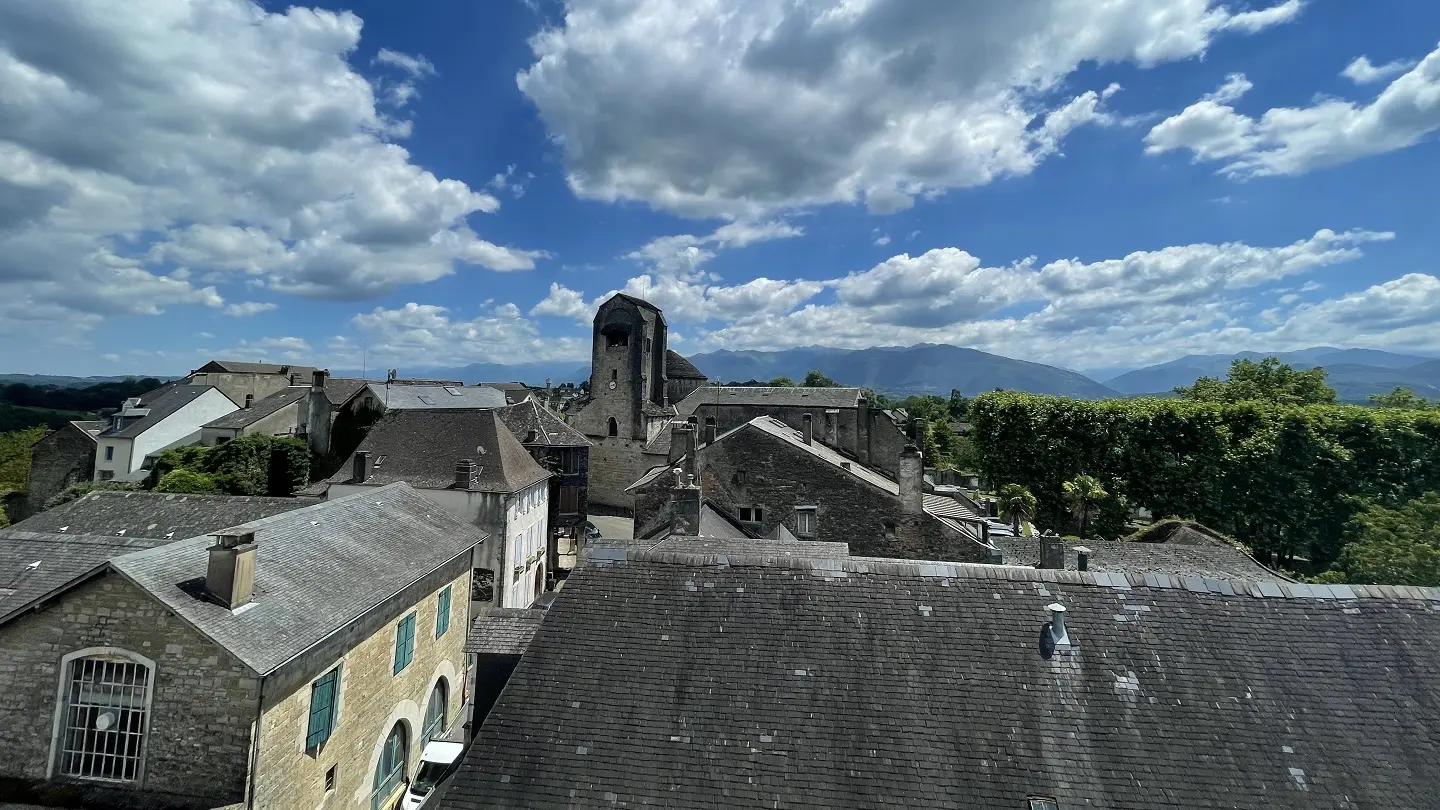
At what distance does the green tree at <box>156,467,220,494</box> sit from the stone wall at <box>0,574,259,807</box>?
86.3 ft

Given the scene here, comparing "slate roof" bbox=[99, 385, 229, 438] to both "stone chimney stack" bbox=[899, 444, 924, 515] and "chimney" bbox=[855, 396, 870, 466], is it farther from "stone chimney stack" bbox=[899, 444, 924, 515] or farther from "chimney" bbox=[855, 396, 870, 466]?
"stone chimney stack" bbox=[899, 444, 924, 515]

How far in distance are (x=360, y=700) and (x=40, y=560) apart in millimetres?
7708

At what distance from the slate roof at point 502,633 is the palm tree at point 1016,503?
1089 inches

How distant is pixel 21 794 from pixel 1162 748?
53.0 ft

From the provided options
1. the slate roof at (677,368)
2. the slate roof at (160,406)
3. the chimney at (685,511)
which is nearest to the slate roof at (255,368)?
the slate roof at (160,406)

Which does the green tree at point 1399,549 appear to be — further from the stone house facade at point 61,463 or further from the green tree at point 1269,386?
the stone house facade at point 61,463

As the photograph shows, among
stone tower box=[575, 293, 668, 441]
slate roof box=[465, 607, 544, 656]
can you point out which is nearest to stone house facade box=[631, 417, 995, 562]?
slate roof box=[465, 607, 544, 656]

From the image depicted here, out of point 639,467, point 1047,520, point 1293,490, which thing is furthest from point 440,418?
point 1293,490

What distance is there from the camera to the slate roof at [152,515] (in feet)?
66.8

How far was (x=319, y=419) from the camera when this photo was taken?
37.4 metres

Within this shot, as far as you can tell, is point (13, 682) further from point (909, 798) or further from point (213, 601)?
point (909, 798)

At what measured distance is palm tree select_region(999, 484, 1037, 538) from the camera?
109ft

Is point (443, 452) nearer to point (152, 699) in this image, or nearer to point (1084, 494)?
point (152, 699)

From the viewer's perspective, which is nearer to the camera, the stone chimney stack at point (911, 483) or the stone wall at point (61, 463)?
the stone chimney stack at point (911, 483)
